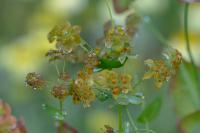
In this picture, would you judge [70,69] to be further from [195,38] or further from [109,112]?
[195,38]

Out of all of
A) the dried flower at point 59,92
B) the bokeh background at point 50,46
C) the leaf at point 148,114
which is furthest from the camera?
the bokeh background at point 50,46

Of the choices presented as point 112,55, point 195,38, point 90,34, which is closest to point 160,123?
point 195,38

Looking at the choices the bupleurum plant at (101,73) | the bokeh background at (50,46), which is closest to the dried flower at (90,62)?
the bupleurum plant at (101,73)

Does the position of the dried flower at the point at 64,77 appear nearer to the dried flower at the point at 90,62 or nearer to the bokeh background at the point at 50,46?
the dried flower at the point at 90,62

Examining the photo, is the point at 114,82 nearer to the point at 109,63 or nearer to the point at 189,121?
the point at 109,63

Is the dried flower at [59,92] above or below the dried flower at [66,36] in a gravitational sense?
below
